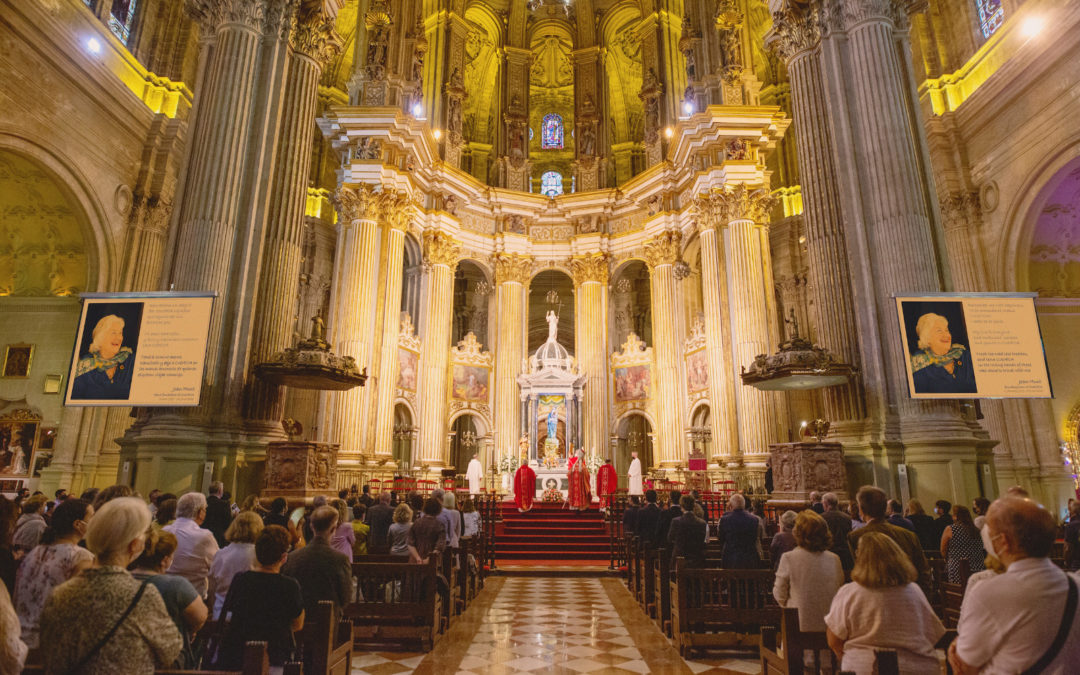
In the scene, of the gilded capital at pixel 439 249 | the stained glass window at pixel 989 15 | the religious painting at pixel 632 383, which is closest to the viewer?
the stained glass window at pixel 989 15

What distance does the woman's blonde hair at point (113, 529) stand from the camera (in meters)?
2.38

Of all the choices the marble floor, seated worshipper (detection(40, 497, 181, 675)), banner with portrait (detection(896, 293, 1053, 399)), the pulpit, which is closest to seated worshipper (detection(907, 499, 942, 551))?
the marble floor

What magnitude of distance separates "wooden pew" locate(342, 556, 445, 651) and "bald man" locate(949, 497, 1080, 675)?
456 cm

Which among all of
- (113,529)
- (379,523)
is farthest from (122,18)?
(113,529)

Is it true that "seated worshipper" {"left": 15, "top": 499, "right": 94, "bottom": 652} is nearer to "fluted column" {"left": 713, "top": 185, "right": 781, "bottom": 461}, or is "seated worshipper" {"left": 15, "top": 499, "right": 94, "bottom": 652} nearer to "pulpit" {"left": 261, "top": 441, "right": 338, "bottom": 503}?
"pulpit" {"left": 261, "top": 441, "right": 338, "bottom": 503}

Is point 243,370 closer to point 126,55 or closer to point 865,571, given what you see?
point 865,571

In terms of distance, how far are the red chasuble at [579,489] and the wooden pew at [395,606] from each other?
10.6m

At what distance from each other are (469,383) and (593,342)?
4.92 meters

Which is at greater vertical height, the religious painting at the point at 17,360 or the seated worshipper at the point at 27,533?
the religious painting at the point at 17,360

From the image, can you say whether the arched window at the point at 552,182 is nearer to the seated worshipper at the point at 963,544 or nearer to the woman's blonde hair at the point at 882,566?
the seated worshipper at the point at 963,544

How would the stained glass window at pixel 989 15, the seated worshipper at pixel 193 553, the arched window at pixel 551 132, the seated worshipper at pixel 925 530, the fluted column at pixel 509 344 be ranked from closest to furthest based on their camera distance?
the seated worshipper at pixel 193 553 → the seated worshipper at pixel 925 530 → the stained glass window at pixel 989 15 → the fluted column at pixel 509 344 → the arched window at pixel 551 132

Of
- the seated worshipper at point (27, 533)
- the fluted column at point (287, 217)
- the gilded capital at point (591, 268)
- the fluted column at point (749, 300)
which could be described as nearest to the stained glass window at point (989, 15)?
the fluted column at point (749, 300)

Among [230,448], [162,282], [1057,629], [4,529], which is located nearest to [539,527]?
[230,448]

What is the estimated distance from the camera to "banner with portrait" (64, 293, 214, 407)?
9023 mm
